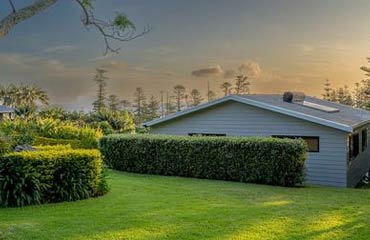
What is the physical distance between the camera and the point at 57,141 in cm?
1936

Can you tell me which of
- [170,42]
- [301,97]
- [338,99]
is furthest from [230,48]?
[338,99]

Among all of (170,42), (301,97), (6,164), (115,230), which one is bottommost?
(115,230)

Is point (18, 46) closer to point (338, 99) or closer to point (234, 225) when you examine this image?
point (234, 225)

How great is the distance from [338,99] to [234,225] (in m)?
37.9

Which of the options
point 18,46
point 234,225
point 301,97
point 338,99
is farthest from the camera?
point 338,99

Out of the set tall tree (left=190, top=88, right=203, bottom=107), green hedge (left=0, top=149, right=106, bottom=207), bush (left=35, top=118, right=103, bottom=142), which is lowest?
green hedge (left=0, top=149, right=106, bottom=207)

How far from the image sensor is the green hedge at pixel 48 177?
27.6 feet

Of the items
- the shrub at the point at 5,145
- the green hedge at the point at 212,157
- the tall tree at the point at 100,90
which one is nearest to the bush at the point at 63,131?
the green hedge at the point at 212,157

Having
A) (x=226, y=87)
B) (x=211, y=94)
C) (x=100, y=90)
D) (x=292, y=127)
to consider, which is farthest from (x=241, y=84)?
(x=292, y=127)

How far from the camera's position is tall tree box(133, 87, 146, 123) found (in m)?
42.9

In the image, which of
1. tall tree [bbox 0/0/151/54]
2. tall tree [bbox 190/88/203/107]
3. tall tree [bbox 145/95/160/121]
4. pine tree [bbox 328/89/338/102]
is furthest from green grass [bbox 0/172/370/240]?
pine tree [bbox 328/89/338/102]

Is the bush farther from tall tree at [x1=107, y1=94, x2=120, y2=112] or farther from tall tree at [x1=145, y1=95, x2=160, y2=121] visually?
tall tree at [x1=107, y1=94, x2=120, y2=112]

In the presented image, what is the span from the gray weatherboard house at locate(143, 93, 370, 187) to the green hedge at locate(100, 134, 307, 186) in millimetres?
2385

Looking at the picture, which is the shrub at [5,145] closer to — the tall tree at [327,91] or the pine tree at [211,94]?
the pine tree at [211,94]
